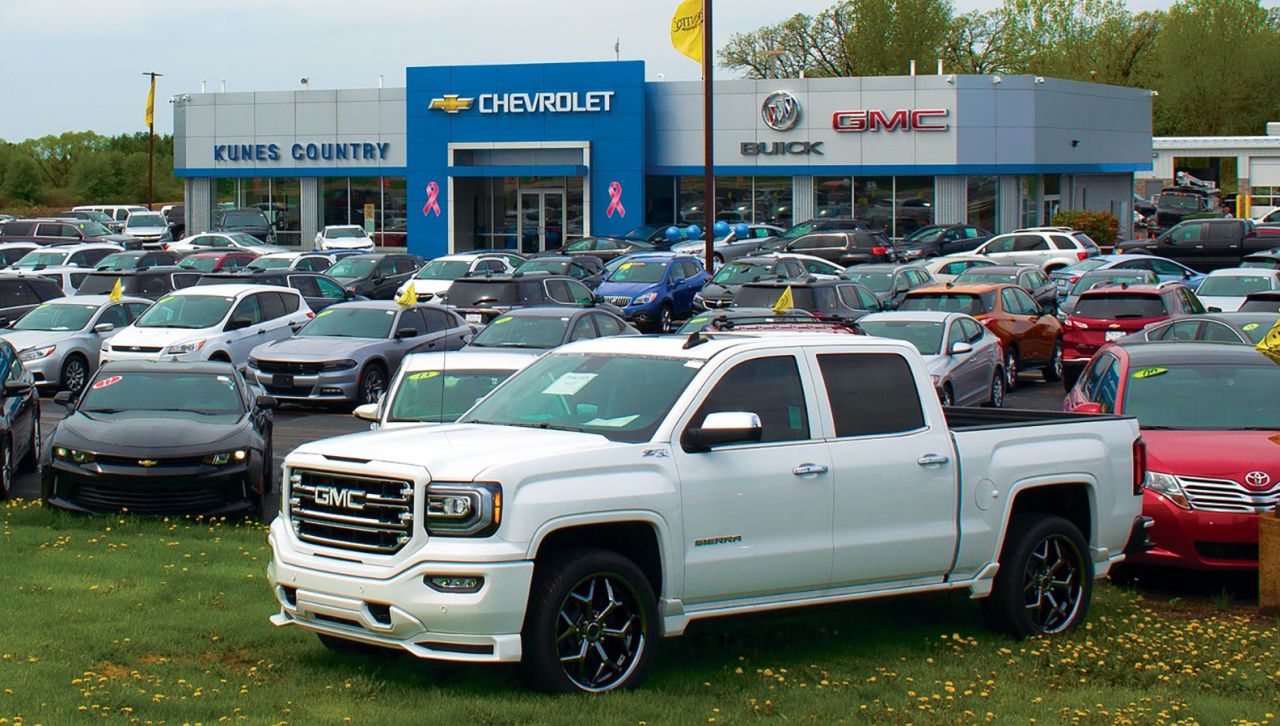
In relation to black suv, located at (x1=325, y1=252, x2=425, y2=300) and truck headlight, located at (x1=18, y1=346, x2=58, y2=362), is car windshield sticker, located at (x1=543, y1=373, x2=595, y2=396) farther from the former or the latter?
black suv, located at (x1=325, y1=252, x2=425, y2=300)

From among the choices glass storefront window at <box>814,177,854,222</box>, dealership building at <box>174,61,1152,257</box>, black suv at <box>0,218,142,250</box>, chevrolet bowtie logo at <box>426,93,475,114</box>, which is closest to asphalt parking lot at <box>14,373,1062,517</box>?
dealership building at <box>174,61,1152,257</box>

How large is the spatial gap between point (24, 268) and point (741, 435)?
3519 centimetres

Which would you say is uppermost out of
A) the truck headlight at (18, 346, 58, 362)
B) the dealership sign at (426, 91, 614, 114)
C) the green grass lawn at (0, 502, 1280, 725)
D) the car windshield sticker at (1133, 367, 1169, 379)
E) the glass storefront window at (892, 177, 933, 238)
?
the dealership sign at (426, 91, 614, 114)

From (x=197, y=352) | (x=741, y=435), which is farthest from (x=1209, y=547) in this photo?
(x=197, y=352)

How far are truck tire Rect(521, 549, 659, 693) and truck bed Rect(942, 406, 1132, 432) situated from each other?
2439 mm

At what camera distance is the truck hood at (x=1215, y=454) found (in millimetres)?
10969

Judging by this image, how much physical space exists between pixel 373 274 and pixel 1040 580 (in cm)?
3019

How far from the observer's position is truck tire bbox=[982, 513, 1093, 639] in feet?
29.7

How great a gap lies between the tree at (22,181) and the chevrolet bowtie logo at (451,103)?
64.6 metres

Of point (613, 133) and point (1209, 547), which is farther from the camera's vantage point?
point (613, 133)

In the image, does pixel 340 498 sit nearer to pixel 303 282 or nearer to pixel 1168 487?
pixel 1168 487

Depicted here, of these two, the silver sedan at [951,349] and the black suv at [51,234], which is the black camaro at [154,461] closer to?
the silver sedan at [951,349]

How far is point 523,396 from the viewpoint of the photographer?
8.51 meters

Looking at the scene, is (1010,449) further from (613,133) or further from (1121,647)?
(613,133)
